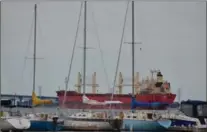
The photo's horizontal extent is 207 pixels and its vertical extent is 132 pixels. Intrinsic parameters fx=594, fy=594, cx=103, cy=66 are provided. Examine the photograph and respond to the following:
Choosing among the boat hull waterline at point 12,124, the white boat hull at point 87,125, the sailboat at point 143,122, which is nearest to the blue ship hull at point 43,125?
the white boat hull at point 87,125

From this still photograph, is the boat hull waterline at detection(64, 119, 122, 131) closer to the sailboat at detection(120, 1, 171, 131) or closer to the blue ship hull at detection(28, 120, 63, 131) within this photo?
the sailboat at detection(120, 1, 171, 131)

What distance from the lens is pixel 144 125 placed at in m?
33.6

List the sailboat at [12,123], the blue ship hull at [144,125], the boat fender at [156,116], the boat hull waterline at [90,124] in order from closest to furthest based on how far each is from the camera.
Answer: the sailboat at [12,123], the boat hull waterline at [90,124], the blue ship hull at [144,125], the boat fender at [156,116]

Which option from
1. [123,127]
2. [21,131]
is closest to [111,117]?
[123,127]

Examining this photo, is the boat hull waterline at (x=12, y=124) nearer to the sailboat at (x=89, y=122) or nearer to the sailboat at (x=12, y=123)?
the sailboat at (x=12, y=123)

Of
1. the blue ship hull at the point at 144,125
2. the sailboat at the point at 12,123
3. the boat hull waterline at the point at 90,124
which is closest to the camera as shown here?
the sailboat at the point at 12,123

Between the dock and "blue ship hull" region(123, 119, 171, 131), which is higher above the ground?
"blue ship hull" region(123, 119, 171, 131)

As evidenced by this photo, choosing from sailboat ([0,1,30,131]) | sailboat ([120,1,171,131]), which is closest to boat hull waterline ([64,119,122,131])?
sailboat ([120,1,171,131])

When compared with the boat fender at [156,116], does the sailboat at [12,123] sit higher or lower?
lower

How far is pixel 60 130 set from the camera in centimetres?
3369

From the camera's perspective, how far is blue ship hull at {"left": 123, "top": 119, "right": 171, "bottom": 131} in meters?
33.2

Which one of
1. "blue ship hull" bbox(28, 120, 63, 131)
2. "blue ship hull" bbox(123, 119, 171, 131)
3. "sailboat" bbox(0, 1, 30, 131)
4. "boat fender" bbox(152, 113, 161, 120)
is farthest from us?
"boat fender" bbox(152, 113, 161, 120)

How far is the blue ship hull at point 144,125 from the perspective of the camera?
109 ft

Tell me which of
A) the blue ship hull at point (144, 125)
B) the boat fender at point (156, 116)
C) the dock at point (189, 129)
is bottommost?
the dock at point (189, 129)
